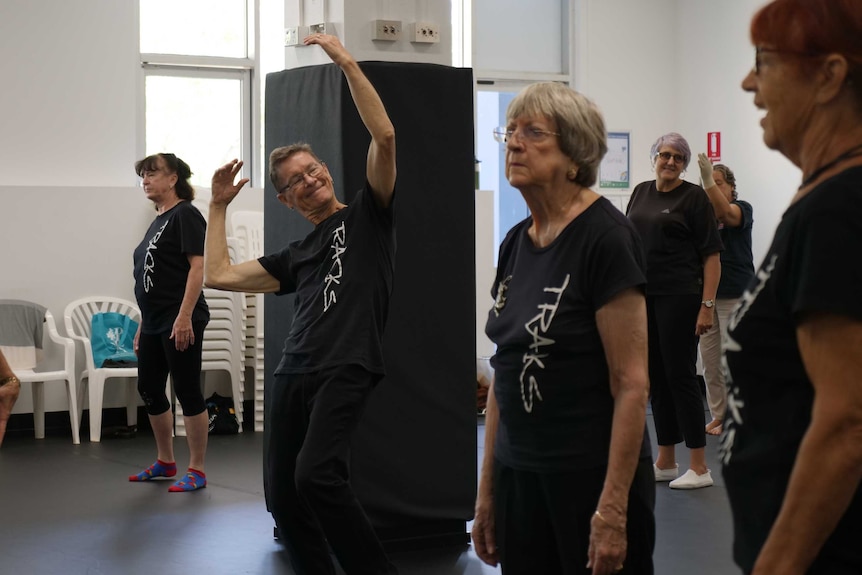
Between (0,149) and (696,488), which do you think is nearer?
(696,488)

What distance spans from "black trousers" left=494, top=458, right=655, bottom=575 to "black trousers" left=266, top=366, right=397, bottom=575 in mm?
974

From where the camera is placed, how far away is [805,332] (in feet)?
3.65

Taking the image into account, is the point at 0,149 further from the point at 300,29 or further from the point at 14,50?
the point at 300,29

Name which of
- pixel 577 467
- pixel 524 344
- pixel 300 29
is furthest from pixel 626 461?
pixel 300 29

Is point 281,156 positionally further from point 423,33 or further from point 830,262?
point 830,262

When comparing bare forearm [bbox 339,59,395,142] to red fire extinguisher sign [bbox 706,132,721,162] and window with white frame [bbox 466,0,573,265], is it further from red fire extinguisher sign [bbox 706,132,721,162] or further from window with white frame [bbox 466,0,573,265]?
red fire extinguisher sign [bbox 706,132,721,162]

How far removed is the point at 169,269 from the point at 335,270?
2.34 meters

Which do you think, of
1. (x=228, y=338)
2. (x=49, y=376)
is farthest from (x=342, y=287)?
(x=228, y=338)

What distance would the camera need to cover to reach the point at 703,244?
16.2 feet

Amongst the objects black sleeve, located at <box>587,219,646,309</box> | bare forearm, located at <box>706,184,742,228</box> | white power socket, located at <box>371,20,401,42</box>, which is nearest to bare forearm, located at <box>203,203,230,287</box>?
white power socket, located at <box>371,20,401,42</box>

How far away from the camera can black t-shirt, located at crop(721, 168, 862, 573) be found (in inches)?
42.8

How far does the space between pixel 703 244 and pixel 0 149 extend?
15.7 ft

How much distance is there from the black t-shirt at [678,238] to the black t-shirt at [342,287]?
2.14 m

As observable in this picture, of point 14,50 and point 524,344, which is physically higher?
point 14,50
